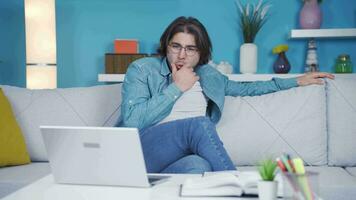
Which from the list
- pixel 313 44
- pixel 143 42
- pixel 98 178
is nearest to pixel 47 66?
pixel 143 42

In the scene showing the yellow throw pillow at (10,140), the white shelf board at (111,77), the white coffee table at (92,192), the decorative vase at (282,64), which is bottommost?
the yellow throw pillow at (10,140)

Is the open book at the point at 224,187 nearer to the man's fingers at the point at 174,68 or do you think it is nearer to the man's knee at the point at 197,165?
the man's knee at the point at 197,165

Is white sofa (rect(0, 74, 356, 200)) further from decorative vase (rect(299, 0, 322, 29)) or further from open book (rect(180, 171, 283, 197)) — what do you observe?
open book (rect(180, 171, 283, 197))

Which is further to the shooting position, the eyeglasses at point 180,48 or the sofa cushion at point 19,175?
the eyeglasses at point 180,48

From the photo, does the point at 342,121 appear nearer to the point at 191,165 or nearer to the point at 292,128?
the point at 292,128

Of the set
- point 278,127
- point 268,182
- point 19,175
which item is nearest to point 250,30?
point 278,127

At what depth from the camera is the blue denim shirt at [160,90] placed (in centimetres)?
189

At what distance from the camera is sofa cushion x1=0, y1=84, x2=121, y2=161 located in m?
2.31

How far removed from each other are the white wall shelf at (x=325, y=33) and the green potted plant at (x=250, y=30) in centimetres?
25

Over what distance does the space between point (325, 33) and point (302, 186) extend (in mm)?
2386

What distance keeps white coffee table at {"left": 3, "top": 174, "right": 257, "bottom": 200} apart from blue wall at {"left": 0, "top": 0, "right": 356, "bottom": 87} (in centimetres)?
218

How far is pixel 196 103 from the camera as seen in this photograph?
6.75ft

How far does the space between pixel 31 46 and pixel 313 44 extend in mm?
1885

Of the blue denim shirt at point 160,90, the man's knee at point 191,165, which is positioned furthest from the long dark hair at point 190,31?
the man's knee at point 191,165
